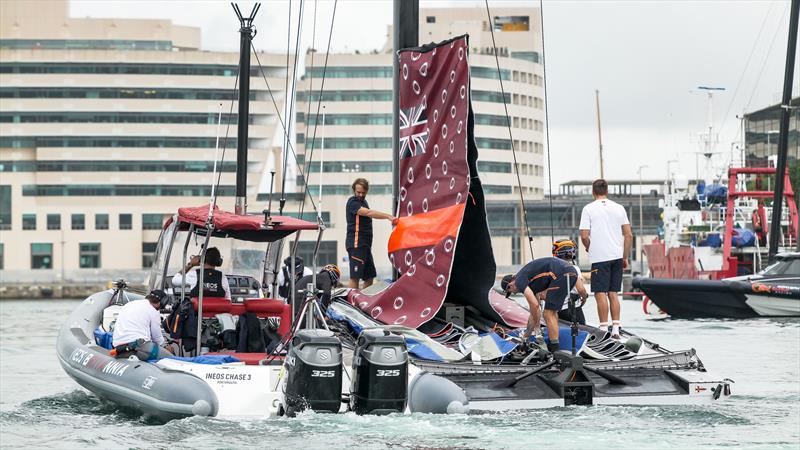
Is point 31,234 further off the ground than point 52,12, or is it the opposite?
point 52,12

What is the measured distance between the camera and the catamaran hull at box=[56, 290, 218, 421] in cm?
1248

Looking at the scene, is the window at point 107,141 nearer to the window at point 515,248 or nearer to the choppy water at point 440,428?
the window at point 515,248

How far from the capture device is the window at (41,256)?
11525cm

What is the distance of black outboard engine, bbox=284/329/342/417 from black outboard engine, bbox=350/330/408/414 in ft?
0.96

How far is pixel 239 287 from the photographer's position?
687 inches

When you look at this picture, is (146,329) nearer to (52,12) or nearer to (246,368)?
(246,368)

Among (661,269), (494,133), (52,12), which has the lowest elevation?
(661,269)

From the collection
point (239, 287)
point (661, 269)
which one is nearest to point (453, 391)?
point (239, 287)

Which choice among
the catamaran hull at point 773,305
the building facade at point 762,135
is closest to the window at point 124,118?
the building facade at point 762,135

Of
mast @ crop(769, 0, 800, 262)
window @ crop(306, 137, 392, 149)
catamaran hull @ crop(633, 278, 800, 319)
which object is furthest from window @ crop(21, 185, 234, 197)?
catamaran hull @ crop(633, 278, 800, 319)

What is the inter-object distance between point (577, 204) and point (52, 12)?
190 ft

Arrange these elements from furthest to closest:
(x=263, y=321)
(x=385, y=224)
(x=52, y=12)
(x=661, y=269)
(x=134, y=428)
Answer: (x=52, y=12) < (x=385, y=224) < (x=661, y=269) < (x=263, y=321) < (x=134, y=428)

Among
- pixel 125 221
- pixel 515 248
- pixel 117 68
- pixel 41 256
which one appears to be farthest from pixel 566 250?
pixel 117 68

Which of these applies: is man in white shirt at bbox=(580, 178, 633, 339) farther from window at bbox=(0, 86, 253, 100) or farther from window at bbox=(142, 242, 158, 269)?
window at bbox=(0, 86, 253, 100)
